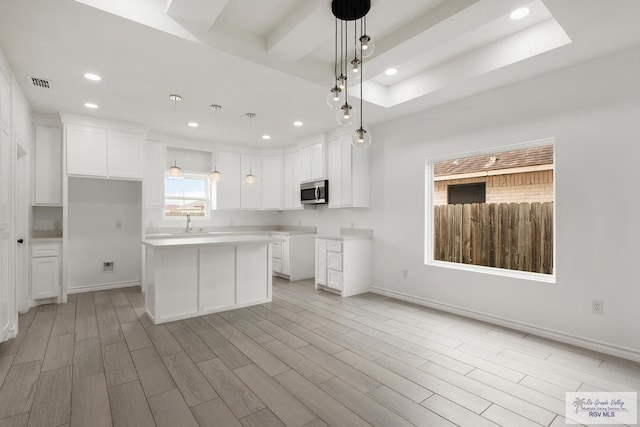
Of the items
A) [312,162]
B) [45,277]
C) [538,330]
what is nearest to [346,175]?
[312,162]

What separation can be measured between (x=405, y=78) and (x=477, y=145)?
120 cm

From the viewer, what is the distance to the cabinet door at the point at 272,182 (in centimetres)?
678

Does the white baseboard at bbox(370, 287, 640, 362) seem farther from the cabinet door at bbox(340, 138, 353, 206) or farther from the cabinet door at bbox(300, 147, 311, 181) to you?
the cabinet door at bbox(300, 147, 311, 181)

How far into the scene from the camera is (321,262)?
204 inches

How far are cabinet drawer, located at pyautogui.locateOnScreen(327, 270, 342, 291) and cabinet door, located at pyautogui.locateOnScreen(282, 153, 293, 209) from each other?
205cm

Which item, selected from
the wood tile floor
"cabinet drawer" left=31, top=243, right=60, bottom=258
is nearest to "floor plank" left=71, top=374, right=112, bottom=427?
the wood tile floor

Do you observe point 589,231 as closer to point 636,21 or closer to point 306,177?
point 636,21

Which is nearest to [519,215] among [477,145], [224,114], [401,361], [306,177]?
[477,145]

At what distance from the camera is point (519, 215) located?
365 cm

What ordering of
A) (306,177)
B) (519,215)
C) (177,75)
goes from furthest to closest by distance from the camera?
(306,177) → (519,215) → (177,75)

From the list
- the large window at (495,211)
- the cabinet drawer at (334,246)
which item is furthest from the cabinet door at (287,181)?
the large window at (495,211)

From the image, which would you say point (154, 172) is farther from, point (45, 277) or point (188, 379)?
point (188, 379)

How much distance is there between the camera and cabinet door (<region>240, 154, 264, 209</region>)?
6594mm

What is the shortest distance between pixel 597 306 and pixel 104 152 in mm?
6268
